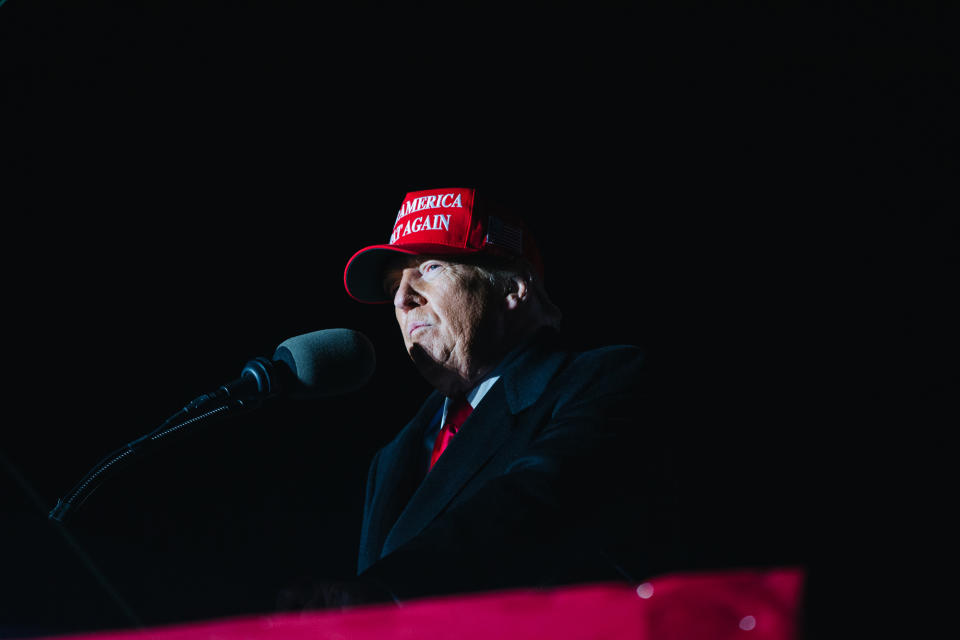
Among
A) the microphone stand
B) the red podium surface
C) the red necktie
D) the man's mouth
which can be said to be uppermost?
the red podium surface

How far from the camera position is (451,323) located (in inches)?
78.5

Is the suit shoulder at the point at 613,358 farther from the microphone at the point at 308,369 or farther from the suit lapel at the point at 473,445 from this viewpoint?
the microphone at the point at 308,369

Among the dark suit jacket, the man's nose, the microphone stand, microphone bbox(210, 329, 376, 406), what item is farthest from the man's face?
the microphone stand

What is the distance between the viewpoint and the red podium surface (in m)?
0.45

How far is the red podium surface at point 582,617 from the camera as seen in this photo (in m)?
0.45

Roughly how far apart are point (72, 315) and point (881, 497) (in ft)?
7.04

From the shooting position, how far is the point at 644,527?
1.55 m

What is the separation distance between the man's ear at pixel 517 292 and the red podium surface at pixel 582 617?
1.60 m

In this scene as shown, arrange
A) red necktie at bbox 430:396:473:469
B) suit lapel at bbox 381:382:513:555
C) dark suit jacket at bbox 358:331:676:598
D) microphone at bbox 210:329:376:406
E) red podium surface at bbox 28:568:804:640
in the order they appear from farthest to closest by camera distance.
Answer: red necktie at bbox 430:396:473:469 < suit lapel at bbox 381:382:513:555 < microphone at bbox 210:329:376:406 < dark suit jacket at bbox 358:331:676:598 < red podium surface at bbox 28:568:804:640

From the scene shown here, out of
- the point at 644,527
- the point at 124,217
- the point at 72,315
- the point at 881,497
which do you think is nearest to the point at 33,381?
the point at 72,315

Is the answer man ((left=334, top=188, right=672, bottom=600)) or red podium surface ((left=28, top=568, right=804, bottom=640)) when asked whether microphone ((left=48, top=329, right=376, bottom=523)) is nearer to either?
man ((left=334, top=188, right=672, bottom=600))

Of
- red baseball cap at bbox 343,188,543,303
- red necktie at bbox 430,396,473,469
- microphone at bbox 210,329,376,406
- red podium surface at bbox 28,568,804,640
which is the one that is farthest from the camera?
red baseball cap at bbox 343,188,543,303

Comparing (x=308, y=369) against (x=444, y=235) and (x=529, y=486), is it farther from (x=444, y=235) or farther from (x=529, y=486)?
(x=444, y=235)

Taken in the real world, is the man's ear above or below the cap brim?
below
